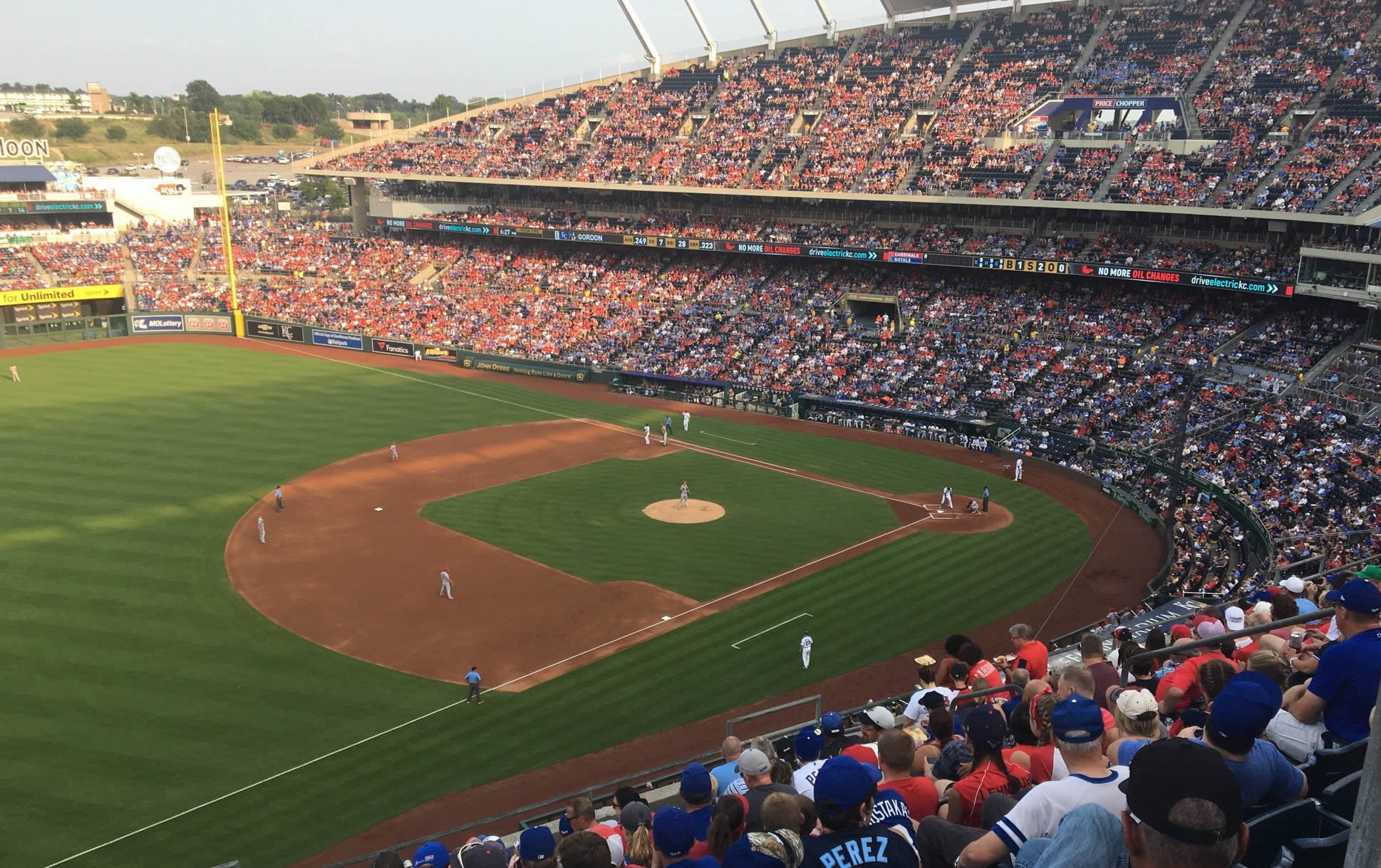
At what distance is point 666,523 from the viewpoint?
33.4 m

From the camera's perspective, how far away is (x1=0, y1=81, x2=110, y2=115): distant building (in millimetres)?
131000

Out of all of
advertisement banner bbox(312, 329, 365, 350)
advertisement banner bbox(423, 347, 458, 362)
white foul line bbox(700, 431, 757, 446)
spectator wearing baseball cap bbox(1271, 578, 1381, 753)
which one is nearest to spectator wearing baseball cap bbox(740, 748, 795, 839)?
spectator wearing baseball cap bbox(1271, 578, 1381, 753)

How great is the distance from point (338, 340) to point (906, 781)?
206 ft

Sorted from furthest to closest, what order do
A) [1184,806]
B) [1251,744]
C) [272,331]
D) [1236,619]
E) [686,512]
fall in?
[272,331] < [686,512] < [1236,619] < [1251,744] < [1184,806]

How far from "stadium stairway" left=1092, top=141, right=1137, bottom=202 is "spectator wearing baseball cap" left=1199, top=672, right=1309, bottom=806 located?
46.8 m

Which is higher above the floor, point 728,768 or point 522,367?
point 728,768

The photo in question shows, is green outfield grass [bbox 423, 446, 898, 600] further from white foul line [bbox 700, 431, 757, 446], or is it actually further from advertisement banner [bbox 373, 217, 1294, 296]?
advertisement banner [bbox 373, 217, 1294, 296]

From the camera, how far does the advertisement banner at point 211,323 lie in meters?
65.8

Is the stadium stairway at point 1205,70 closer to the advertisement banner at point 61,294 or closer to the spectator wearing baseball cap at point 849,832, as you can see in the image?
the spectator wearing baseball cap at point 849,832

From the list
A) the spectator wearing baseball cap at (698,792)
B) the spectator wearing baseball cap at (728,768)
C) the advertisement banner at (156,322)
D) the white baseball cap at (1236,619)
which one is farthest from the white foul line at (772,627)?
the advertisement banner at (156,322)

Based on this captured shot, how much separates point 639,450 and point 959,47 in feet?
122

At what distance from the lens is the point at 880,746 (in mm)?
6312

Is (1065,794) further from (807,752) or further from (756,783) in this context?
(807,752)

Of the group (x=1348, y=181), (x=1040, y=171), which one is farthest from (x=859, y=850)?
(x=1040, y=171)
